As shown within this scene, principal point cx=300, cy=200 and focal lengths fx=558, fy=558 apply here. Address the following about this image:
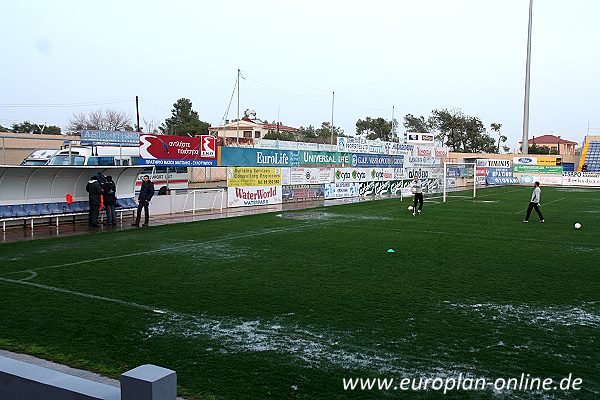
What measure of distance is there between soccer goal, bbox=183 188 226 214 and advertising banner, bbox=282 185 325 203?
4.62m

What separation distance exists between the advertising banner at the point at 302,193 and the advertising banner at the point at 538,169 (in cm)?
3410

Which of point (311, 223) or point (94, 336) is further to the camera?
point (311, 223)

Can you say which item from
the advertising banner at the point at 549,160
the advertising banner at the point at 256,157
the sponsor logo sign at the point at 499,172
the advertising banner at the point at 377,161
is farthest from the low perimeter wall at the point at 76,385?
the advertising banner at the point at 549,160

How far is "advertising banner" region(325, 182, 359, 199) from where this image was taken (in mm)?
31688

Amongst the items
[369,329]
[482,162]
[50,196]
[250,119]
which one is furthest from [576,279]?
[250,119]

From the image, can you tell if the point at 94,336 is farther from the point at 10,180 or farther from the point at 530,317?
the point at 10,180

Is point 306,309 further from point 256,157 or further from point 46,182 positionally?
point 256,157

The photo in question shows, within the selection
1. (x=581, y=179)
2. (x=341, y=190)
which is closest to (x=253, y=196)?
(x=341, y=190)

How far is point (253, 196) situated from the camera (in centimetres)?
2642

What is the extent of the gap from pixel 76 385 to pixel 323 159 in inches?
1114

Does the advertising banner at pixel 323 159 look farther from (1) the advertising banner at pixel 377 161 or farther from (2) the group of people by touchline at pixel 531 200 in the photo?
A: (2) the group of people by touchline at pixel 531 200

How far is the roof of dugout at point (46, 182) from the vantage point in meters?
16.9

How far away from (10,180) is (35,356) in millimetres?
12478

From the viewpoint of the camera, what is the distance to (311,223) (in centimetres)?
2009
